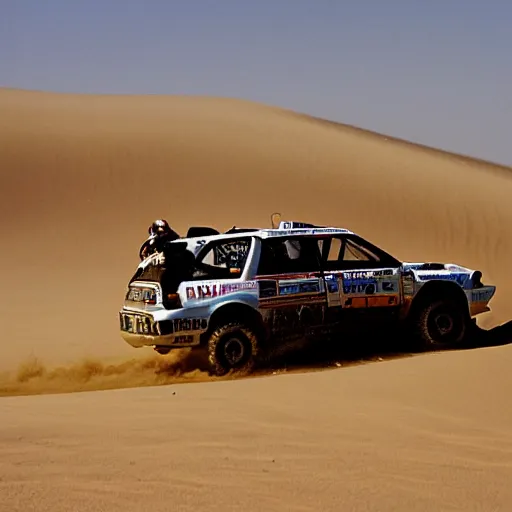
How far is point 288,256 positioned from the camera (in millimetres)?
10258

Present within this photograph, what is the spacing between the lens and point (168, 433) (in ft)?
20.0

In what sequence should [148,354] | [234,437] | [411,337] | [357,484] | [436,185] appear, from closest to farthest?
[357,484] < [234,437] < [411,337] < [148,354] < [436,185]

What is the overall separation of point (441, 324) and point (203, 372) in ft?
9.52

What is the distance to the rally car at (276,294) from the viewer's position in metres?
9.59

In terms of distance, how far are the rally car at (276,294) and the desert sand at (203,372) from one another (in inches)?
20.2

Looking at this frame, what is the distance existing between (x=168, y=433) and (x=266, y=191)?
75.7 feet

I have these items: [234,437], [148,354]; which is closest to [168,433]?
[234,437]

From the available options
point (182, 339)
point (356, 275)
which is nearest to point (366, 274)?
point (356, 275)

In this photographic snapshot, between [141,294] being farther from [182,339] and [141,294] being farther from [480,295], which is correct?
[480,295]

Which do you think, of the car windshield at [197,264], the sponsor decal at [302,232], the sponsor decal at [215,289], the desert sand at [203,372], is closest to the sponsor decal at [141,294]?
the car windshield at [197,264]

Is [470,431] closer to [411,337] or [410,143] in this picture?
[411,337]

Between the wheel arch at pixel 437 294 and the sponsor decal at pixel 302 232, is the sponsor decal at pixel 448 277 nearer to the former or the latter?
the wheel arch at pixel 437 294

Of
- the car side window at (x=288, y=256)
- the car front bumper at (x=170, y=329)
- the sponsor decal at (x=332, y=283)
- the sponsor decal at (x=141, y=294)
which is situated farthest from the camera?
the sponsor decal at (x=332, y=283)

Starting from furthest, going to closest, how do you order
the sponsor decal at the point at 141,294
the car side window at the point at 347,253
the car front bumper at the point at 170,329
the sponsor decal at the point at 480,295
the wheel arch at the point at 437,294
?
the sponsor decal at the point at 480,295 → the wheel arch at the point at 437,294 → the car side window at the point at 347,253 → the sponsor decal at the point at 141,294 → the car front bumper at the point at 170,329
